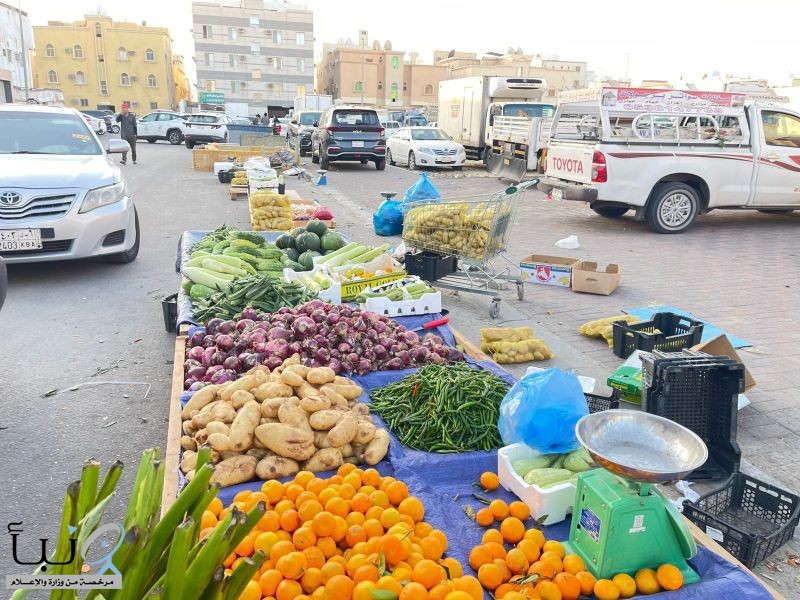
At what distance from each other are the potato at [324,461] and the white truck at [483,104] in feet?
59.8

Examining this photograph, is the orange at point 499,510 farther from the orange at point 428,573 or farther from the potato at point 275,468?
the potato at point 275,468

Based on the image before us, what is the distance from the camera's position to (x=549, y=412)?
117 inches

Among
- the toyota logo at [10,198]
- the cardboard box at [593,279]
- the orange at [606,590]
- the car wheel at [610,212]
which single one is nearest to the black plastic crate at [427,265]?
the cardboard box at [593,279]

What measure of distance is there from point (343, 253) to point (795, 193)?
936 centimetres

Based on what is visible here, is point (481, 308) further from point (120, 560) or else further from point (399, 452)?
point (120, 560)

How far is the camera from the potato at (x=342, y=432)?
316cm

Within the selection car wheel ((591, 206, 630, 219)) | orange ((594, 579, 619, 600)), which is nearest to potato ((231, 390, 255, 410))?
orange ((594, 579, 619, 600))

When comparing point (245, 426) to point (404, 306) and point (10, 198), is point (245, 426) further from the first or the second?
point (10, 198)

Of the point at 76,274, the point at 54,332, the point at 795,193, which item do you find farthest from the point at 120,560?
the point at 795,193

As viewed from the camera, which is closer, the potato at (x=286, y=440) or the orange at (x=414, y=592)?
the orange at (x=414, y=592)

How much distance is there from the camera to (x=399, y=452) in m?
3.31

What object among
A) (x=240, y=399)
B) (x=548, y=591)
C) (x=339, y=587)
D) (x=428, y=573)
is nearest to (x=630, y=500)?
(x=548, y=591)

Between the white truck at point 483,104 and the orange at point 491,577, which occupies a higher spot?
the white truck at point 483,104

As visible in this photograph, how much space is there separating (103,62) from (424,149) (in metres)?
70.4
